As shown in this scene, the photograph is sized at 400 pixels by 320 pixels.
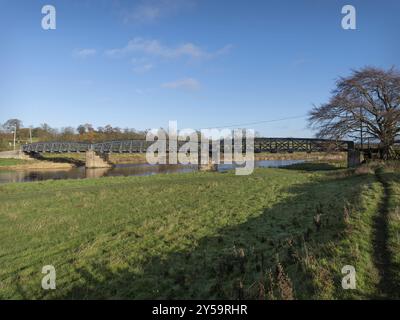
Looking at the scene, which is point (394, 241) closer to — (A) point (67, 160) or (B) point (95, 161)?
(B) point (95, 161)

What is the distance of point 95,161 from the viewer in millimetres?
89062

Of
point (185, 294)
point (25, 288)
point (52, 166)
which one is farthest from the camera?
point (52, 166)

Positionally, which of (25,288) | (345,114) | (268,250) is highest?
(345,114)

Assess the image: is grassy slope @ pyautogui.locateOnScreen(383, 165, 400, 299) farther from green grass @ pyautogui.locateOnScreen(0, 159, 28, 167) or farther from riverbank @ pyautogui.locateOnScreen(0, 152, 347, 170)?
green grass @ pyautogui.locateOnScreen(0, 159, 28, 167)

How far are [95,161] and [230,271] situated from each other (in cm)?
8674

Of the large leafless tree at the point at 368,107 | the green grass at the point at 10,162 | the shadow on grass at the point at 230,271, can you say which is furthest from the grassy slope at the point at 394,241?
the green grass at the point at 10,162

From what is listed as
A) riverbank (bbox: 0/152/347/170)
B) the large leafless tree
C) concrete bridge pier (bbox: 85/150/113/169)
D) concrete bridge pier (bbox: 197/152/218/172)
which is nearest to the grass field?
the large leafless tree

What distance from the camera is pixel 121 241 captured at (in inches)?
440

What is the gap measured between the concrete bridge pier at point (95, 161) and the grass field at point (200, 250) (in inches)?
2889

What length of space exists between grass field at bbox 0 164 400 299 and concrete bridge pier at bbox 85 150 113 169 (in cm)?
7338

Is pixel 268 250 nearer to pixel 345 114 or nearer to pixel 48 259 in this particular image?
pixel 48 259

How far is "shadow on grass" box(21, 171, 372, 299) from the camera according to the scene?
6.64 m

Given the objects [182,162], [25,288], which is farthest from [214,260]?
[182,162]

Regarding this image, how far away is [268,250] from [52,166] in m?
89.2
